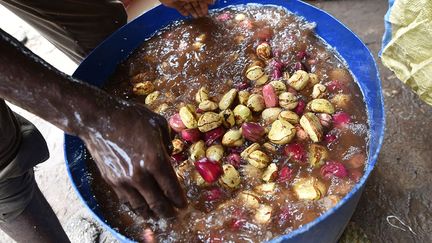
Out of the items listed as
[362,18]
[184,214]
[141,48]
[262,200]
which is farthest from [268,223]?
[362,18]

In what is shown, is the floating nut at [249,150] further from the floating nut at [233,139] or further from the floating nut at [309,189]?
the floating nut at [309,189]

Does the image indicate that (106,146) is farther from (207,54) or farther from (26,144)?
(207,54)

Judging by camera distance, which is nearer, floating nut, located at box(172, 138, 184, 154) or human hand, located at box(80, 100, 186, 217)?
human hand, located at box(80, 100, 186, 217)

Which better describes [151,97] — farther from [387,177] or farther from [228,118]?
[387,177]

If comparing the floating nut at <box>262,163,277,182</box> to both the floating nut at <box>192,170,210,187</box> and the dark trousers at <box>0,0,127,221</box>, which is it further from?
the dark trousers at <box>0,0,127,221</box>

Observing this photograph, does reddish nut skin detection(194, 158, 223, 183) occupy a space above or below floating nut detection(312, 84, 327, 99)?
below

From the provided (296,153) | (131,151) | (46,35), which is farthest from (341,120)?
(46,35)

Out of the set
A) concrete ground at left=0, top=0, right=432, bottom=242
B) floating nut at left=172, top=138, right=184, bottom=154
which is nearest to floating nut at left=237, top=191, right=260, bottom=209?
floating nut at left=172, top=138, right=184, bottom=154
